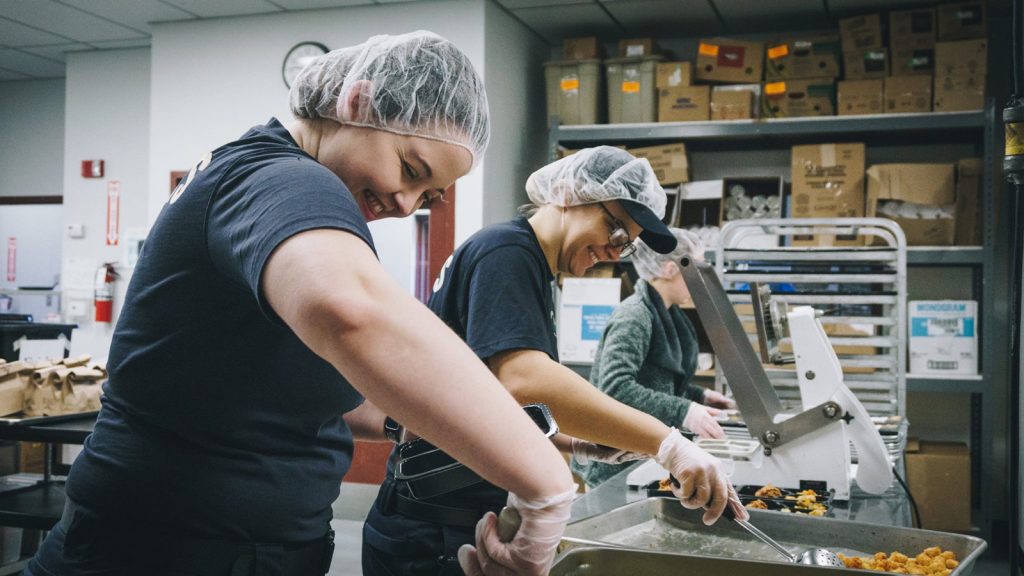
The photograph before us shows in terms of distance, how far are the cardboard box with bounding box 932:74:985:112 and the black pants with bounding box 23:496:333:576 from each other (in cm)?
429

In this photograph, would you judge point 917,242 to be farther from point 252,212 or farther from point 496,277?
point 252,212

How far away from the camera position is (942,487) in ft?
13.9

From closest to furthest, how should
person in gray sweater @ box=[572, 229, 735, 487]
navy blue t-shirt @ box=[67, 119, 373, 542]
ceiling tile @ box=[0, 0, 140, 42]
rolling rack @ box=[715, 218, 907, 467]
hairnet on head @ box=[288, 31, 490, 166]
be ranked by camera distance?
navy blue t-shirt @ box=[67, 119, 373, 542]
hairnet on head @ box=[288, 31, 490, 166]
person in gray sweater @ box=[572, 229, 735, 487]
rolling rack @ box=[715, 218, 907, 467]
ceiling tile @ box=[0, 0, 140, 42]

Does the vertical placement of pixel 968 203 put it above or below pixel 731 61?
below

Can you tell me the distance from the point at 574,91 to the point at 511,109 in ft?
1.34

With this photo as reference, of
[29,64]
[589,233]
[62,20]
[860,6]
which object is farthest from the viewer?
[29,64]

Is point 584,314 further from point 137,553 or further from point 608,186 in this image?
point 137,553

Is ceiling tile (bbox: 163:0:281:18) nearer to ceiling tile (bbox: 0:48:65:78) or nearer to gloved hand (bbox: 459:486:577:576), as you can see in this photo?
ceiling tile (bbox: 0:48:65:78)

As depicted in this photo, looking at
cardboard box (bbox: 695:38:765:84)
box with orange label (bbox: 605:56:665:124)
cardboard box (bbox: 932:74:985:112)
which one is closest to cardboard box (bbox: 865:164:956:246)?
cardboard box (bbox: 932:74:985:112)

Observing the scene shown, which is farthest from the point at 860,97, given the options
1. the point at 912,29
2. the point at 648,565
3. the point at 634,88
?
the point at 648,565

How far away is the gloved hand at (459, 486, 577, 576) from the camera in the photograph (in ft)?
2.36

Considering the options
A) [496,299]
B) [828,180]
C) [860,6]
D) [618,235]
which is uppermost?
[860,6]

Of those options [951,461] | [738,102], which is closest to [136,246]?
[738,102]

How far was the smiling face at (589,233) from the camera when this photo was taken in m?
1.87
